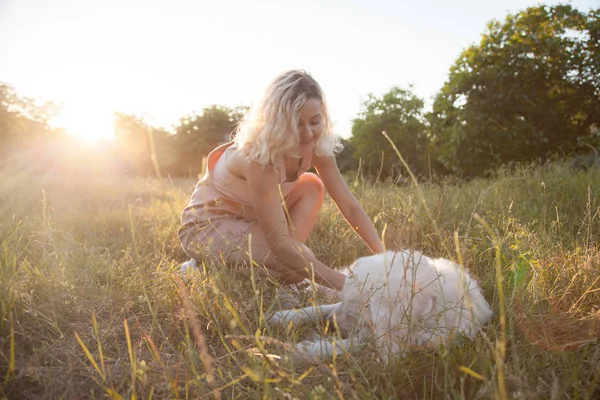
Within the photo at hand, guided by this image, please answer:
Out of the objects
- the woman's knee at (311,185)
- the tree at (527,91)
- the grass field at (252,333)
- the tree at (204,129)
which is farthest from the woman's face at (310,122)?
the tree at (204,129)

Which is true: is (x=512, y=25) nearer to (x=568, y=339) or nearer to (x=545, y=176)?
(x=545, y=176)

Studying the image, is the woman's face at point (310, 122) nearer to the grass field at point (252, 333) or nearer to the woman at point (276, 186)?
the woman at point (276, 186)

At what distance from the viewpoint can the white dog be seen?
1449 mm

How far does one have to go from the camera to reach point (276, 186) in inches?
93.7

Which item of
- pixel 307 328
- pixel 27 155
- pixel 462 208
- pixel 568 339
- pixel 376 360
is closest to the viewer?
pixel 376 360

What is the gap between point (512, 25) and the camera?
6.94 meters

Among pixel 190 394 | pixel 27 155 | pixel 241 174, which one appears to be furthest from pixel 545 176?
pixel 27 155

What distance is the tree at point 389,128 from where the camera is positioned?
592 inches

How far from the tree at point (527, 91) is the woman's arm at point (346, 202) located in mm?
4391

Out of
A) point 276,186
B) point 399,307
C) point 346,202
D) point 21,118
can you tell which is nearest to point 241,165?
point 276,186

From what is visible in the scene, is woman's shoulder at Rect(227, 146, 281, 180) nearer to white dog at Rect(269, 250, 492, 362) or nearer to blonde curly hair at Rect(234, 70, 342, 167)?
blonde curly hair at Rect(234, 70, 342, 167)

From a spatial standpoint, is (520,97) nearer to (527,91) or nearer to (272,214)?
(527,91)

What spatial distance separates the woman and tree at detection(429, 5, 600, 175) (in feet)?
14.8

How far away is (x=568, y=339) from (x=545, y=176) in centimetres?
303
